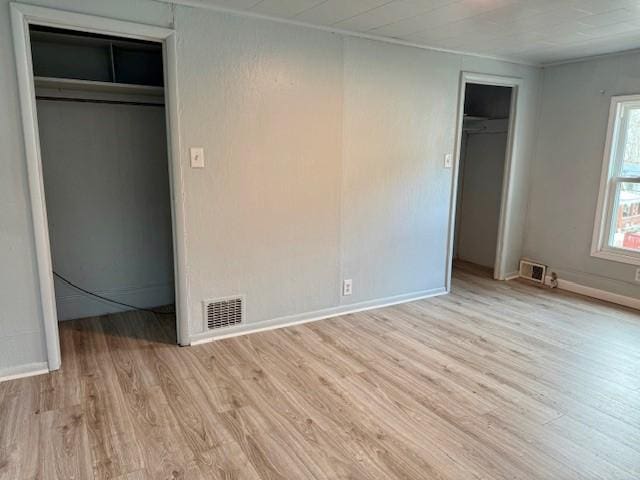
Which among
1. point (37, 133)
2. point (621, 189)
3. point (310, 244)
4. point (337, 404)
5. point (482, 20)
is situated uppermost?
point (482, 20)

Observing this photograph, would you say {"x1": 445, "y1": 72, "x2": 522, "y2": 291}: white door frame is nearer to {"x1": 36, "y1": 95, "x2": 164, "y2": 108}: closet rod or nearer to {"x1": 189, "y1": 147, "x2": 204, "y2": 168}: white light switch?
{"x1": 189, "y1": 147, "x2": 204, "y2": 168}: white light switch

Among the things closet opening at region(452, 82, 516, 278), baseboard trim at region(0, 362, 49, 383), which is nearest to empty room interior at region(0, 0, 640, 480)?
baseboard trim at region(0, 362, 49, 383)

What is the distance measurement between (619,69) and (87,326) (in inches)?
200

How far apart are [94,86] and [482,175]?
14.0 ft

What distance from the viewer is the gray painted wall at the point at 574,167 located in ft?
13.4

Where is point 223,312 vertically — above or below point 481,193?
below

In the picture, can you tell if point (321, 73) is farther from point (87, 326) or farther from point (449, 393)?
point (87, 326)

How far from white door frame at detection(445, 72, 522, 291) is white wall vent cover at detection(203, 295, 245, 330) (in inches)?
85.2

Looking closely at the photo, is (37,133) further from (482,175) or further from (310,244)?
(482,175)

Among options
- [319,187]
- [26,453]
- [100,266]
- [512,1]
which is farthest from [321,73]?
[26,453]

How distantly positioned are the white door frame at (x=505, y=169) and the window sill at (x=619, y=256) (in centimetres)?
85

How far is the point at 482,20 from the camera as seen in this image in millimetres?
2996

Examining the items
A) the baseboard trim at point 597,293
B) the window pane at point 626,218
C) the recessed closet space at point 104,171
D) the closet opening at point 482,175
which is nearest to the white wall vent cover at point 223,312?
the recessed closet space at point 104,171

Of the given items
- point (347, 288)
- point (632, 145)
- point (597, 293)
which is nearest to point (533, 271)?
point (597, 293)
